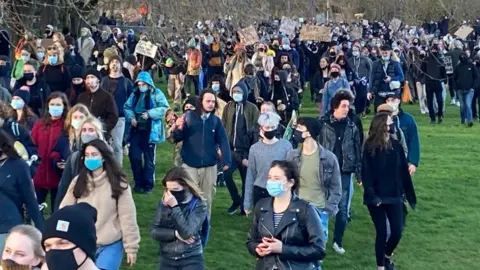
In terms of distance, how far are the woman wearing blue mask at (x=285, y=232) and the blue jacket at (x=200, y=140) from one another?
3475 millimetres

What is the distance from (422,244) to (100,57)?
41.6 ft

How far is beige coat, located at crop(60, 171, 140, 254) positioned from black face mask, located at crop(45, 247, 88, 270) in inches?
102

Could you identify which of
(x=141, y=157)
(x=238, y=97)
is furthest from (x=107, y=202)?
(x=141, y=157)

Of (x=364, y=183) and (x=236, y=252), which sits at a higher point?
(x=364, y=183)

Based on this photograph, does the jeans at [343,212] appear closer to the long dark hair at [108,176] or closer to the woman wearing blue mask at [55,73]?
the long dark hair at [108,176]

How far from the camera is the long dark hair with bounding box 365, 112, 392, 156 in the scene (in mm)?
8656

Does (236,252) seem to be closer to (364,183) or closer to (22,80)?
(364,183)

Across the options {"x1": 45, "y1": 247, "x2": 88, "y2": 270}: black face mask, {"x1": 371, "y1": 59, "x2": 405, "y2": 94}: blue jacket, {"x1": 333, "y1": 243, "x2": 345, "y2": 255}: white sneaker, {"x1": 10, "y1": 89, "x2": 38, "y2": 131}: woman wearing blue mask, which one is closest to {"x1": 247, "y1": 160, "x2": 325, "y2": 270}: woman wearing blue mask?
{"x1": 45, "y1": 247, "x2": 88, "y2": 270}: black face mask

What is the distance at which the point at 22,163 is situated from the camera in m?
6.91

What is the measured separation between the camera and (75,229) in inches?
158

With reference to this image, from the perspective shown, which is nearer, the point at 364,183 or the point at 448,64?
the point at 364,183

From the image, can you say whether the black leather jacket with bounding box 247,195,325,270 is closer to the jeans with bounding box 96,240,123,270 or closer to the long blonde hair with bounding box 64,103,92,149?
the jeans with bounding box 96,240,123,270

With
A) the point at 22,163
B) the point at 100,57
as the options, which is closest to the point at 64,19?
the point at 100,57

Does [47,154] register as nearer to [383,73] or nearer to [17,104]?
[17,104]
